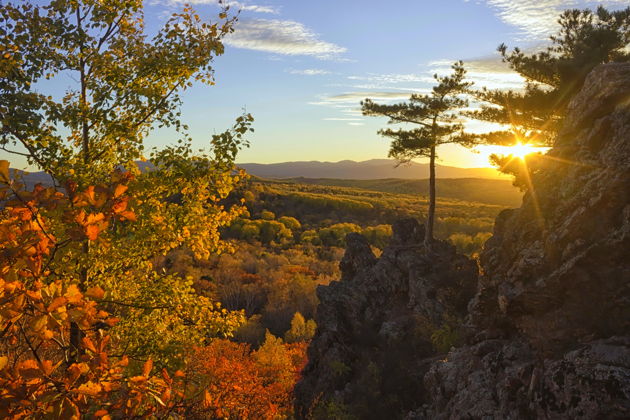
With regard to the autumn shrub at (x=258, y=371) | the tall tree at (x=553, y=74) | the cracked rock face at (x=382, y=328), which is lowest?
the autumn shrub at (x=258, y=371)

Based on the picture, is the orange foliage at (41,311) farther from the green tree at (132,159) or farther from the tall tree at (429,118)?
the tall tree at (429,118)

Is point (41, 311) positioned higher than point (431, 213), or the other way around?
point (41, 311)

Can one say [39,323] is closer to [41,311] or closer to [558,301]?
[41,311]

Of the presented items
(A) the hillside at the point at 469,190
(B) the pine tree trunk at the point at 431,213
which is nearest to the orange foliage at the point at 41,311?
(B) the pine tree trunk at the point at 431,213

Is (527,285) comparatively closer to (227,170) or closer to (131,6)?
(227,170)

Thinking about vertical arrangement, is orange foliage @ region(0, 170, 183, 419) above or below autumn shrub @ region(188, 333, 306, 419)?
above

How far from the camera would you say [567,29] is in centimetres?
1831

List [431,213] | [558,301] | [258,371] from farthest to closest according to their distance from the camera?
[258,371] < [431,213] < [558,301]

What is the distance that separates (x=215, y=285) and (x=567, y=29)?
94.5 feet

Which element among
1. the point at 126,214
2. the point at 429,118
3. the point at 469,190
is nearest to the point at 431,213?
the point at 429,118

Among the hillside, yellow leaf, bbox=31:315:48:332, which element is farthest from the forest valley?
the hillside

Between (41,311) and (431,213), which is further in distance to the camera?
(431,213)

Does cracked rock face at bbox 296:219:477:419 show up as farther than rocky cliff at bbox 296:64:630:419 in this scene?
Yes

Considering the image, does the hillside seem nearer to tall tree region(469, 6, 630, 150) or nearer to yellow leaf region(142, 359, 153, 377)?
tall tree region(469, 6, 630, 150)
